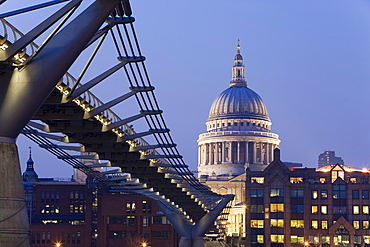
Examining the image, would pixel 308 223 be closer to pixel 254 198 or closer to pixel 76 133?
pixel 254 198

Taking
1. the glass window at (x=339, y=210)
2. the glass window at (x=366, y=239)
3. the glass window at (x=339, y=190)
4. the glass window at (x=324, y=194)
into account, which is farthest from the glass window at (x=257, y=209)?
the glass window at (x=366, y=239)

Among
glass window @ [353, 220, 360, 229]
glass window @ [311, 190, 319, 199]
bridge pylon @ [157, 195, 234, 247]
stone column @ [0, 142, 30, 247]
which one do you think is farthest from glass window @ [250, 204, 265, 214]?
stone column @ [0, 142, 30, 247]

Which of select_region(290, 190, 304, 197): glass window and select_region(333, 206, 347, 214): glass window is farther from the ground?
select_region(290, 190, 304, 197): glass window

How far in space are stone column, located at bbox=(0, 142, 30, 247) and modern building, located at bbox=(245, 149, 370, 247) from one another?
130m

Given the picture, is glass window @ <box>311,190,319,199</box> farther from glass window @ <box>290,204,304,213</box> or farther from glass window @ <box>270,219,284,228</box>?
glass window @ <box>270,219,284,228</box>

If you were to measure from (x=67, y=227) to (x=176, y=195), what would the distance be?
77881mm

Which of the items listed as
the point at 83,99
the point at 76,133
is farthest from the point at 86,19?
the point at 76,133

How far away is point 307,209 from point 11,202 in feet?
441

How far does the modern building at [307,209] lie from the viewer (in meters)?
163

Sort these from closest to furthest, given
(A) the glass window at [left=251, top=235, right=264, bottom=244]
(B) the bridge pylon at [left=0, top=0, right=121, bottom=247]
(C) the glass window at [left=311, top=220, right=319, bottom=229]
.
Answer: (B) the bridge pylon at [left=0, top=0, right=121, bottom=247], (C) the glass window at [left=311, top=220, right=319, bottom=229], (A) the glass window at [left=251, top=235, right=264, bottom=244]

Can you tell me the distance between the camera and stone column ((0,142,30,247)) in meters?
34.2

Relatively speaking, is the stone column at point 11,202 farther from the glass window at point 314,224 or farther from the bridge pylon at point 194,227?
the glass window at point 314,224

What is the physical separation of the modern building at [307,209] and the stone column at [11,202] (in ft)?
427

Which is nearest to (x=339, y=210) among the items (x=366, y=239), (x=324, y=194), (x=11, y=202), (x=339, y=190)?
(x=339, y=190)
